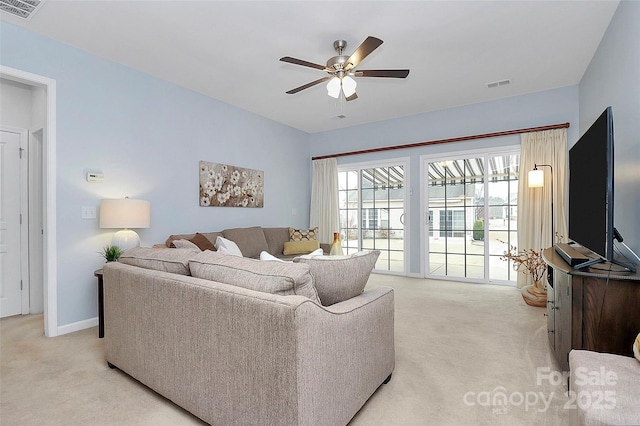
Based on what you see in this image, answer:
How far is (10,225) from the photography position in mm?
3303

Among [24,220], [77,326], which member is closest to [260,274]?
[77,326]

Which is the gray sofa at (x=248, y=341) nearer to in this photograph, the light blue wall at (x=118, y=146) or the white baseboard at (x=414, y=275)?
the light blue wall at (x=118, y=146)

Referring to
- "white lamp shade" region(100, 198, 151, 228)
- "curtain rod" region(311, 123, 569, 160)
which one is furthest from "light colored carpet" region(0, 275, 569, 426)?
"curtain rod" region(311, 123, 569, 160)

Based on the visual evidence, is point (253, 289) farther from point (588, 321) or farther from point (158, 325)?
point (588, 321)

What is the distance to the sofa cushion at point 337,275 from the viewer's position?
1.57 m

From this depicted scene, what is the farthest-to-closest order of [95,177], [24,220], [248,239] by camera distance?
[248,239], [24,220], [95,177]

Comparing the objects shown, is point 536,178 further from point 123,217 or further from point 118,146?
point 118,146

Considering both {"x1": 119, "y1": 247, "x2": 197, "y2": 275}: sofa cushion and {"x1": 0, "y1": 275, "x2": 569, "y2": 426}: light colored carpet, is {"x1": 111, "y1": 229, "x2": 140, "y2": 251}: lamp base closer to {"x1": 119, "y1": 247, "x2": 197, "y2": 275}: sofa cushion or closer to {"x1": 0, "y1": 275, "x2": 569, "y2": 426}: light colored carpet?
{"x1": 0, "y1": 275, "x2": 569, "y2": 426}: light colored carpet

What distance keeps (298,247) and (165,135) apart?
2.33m

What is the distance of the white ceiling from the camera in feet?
7.95

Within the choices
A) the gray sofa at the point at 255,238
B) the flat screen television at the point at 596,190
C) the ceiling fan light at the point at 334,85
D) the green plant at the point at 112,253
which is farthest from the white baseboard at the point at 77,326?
the flat screen television at the point at 596,190

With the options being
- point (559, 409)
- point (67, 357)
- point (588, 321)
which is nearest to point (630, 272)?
point (588, 321)

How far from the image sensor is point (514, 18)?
100 inches

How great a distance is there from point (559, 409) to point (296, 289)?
5.25 ft
